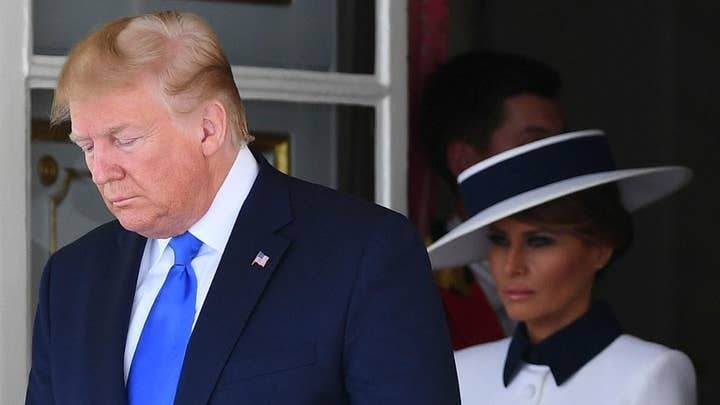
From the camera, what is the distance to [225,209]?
7.64 feet

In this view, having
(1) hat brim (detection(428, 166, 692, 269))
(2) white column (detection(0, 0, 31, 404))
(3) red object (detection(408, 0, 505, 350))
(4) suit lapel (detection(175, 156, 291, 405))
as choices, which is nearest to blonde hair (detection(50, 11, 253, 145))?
(4) suit lapel (detection(175, 156, 291, 405))

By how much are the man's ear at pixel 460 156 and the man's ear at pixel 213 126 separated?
2006mm

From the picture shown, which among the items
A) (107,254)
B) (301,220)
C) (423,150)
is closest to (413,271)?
(301,220)

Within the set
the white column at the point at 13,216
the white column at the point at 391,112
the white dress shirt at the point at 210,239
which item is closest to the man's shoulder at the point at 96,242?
the white dress shirt at the point at 210,239

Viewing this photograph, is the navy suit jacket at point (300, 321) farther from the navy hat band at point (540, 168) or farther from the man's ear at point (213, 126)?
the navy hat band at point (540, 168)

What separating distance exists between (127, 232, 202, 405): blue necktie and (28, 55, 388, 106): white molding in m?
1.11

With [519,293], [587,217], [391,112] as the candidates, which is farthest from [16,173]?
[587,217]

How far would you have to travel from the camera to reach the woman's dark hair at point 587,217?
10.5ft

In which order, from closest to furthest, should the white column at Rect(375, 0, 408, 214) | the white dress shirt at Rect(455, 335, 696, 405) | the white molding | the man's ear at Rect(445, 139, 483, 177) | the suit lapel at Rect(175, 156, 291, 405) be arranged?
the suit lapel at Rect(175, 156, 291, 405) → the white dress shirt at Rect(455, 335, 696, 405) → the white molding → the white column at Rect(375, 0, 408, 214) → the man's ear at Rect(445, 139, 483, 177)

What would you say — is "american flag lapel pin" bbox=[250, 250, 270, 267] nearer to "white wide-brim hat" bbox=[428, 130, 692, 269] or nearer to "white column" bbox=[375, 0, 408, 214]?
"white wide-brim hat" bbox=[428, 130, 692, 269]

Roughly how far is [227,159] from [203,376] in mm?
314

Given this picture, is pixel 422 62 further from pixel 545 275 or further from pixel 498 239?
pixel 545 275

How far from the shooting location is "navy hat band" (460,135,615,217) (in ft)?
10.8

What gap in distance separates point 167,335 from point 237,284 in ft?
0.41
